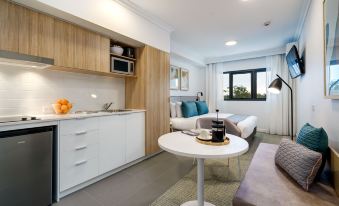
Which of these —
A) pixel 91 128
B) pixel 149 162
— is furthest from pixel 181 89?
pixel 91 128

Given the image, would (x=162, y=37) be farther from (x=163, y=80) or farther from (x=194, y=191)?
(x=194, y=191)

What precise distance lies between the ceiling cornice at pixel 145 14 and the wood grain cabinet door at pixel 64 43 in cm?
86

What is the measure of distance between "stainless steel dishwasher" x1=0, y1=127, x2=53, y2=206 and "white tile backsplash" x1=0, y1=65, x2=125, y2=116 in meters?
0.64

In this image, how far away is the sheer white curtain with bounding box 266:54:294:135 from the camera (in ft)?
15.8

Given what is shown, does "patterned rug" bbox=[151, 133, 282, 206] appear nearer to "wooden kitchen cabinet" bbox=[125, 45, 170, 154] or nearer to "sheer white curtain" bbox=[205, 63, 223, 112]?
"wooden kitchen cabinet" bbox=[125, 45, 170, 154]

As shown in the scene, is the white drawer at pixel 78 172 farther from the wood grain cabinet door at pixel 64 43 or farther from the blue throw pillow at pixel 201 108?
the blue throw pillow at pixel 201 108

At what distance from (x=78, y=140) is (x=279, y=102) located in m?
5.30

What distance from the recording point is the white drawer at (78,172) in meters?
1.86

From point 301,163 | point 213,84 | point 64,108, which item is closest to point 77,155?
point 64,108

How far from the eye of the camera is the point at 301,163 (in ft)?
4.16

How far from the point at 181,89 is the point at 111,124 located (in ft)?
10.0

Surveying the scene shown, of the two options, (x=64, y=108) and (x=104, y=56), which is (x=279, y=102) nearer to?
(x=104, y=56)

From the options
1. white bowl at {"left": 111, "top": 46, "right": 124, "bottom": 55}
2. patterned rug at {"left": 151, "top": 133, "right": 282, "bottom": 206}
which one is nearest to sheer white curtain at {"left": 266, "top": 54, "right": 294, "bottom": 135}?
patterned rug at {"left": 151, "top": 133, "right": 282, "bottom": 206}

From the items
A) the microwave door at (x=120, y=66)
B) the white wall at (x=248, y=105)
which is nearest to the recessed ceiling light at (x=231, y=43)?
the white wall at (x=248, y=105)
